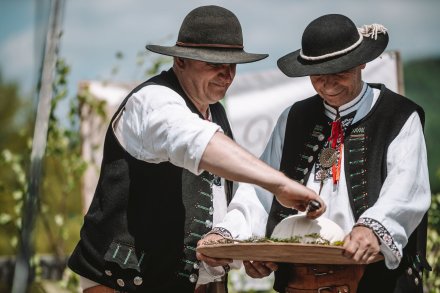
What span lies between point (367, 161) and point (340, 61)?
42 cm

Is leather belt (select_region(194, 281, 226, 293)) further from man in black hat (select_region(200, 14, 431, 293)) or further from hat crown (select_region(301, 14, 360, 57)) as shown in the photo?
hat crown (select_region(301, 14, 360, 57))

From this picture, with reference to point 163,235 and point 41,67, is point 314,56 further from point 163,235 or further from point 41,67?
point 41,67

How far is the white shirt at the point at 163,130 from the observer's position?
3.16 metres

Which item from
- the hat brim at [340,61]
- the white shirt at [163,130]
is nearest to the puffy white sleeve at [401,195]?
the hat brim at [340,61]

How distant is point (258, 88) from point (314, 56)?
3.66 m

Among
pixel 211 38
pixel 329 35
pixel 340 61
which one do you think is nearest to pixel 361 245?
pixel 340 61

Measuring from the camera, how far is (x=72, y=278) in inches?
264

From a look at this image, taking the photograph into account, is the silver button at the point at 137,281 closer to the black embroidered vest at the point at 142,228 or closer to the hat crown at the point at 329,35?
the black embroidered vest at the point at 142,228

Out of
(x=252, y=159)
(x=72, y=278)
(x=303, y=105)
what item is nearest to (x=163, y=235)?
(x=252, y=159)

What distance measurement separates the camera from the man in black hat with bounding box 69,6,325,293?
3.48 metres

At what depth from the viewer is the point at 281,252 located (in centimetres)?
306

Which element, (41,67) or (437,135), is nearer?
(41,67)

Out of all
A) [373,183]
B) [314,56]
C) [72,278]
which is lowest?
[72,278]

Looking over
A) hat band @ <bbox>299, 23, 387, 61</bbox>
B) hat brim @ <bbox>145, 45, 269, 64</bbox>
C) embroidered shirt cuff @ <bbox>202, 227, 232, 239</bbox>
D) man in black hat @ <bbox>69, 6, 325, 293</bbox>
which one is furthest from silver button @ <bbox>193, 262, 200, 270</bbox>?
hat band @ <bbox>299, 23, 387, 61</bbox>
